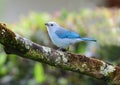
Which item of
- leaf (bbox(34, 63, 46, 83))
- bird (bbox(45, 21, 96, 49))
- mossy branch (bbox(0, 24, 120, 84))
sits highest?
bird (bbox(45, 21, 96, 49))

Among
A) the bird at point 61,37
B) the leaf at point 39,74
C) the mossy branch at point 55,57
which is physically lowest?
→ the leaf at point 39,74

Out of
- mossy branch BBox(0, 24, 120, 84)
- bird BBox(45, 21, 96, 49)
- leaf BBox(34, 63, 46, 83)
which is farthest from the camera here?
leaf BBox(34, 63, 46, 83)

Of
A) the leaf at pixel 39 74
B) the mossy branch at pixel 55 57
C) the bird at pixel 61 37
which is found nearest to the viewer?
the mossy branch at pixel 55 57

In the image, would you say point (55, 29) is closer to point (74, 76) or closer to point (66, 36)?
point (66, 36)

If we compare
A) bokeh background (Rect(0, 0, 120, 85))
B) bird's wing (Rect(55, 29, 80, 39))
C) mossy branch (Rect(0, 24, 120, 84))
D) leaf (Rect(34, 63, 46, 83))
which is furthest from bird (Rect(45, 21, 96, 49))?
leaf (Rect(34, 63, 46, 83))

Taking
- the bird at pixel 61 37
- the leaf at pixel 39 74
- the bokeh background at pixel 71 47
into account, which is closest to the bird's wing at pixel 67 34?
the bird at pixel 61 37

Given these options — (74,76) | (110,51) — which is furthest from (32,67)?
(110,51)

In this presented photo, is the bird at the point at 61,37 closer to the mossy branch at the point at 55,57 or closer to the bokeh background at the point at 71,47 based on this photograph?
the mossy branch at the point at 55,57

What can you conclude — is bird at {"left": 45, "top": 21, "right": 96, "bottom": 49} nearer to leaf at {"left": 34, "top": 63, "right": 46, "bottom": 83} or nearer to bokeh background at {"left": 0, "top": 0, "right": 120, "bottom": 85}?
bokeh background at {"left": 0, "top": 0, "right": 120, "bottom": 85}
